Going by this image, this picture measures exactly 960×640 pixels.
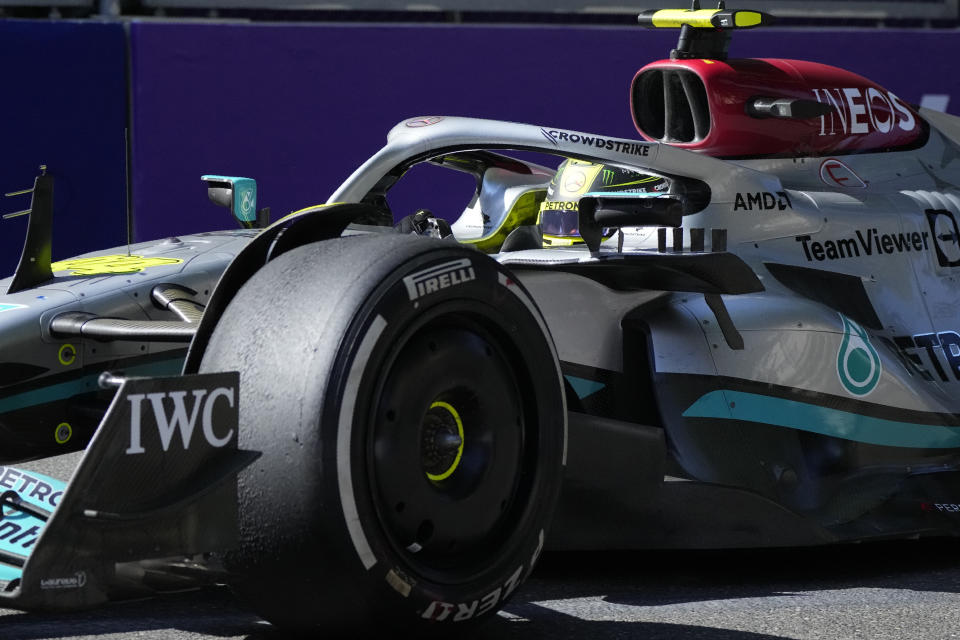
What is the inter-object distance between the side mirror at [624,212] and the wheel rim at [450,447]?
3.16 ft

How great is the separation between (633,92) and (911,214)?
3.36ft

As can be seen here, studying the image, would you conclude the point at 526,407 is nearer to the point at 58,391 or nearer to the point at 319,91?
the point at 58,391

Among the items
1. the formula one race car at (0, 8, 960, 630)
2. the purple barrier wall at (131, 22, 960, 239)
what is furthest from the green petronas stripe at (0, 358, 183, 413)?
the purple barrier wall at (131, 22, 960, 239)

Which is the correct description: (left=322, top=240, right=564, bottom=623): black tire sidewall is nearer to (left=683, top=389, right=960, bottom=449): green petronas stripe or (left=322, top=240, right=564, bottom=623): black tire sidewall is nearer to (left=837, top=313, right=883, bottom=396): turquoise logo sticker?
(left=683, top=389, right=960, bottom=449): green petronas stripe

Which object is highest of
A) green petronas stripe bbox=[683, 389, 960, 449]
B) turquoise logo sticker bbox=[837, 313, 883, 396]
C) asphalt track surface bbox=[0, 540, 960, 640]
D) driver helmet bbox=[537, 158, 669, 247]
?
driver helmet bbox=[537, 158, 669, 247]

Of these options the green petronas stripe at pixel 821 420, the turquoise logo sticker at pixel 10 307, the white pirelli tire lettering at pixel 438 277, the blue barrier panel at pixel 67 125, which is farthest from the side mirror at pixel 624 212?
the blue barrier panel at pixel 67 125

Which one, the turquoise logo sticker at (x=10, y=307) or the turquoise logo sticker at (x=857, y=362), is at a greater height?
the turquoise logo sticker at (x=10, y=307)

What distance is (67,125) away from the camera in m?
8.20

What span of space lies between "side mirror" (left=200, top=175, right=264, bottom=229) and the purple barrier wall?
3.13 m

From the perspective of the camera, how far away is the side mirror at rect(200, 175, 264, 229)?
5281mm

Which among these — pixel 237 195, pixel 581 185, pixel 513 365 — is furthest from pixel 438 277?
pixel 237 195

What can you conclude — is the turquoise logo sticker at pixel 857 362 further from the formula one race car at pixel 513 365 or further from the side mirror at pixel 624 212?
the side mirror at pixel 624 212

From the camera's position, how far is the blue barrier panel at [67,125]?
26.2ft

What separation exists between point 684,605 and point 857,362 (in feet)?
3.74
